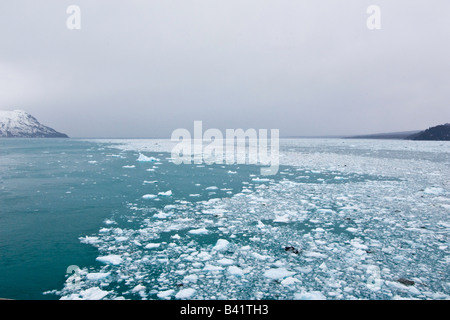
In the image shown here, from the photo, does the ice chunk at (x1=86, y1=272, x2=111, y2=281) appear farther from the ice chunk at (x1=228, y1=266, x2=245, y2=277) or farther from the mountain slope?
the mountain slope

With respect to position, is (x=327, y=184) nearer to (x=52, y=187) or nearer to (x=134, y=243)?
(x=134, y=243)

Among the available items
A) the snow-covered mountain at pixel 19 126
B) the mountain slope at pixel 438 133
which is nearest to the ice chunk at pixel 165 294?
the mountain slope at pixel 438 133

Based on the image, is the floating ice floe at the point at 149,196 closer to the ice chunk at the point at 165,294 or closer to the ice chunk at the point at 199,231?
the ice chunk at the point at 199,231

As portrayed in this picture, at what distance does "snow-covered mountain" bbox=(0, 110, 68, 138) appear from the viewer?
15812 centimetres

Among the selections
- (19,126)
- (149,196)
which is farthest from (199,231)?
(19,126)

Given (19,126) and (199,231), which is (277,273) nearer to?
(199,231)

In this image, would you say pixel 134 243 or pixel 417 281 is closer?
pixel 417 281

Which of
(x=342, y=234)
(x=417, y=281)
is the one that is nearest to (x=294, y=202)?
(x=342, y=234)

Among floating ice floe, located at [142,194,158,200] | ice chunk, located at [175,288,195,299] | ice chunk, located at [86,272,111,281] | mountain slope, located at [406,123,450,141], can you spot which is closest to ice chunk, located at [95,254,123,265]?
ice chunk, located at [86,272,111,281]

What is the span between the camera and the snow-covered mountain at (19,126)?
158125 millimetres

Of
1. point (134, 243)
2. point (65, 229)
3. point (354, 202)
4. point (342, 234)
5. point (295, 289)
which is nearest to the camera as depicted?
point (295, 289)

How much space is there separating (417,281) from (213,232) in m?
2.86

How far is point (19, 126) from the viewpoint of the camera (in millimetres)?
170875

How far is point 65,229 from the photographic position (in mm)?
4609
